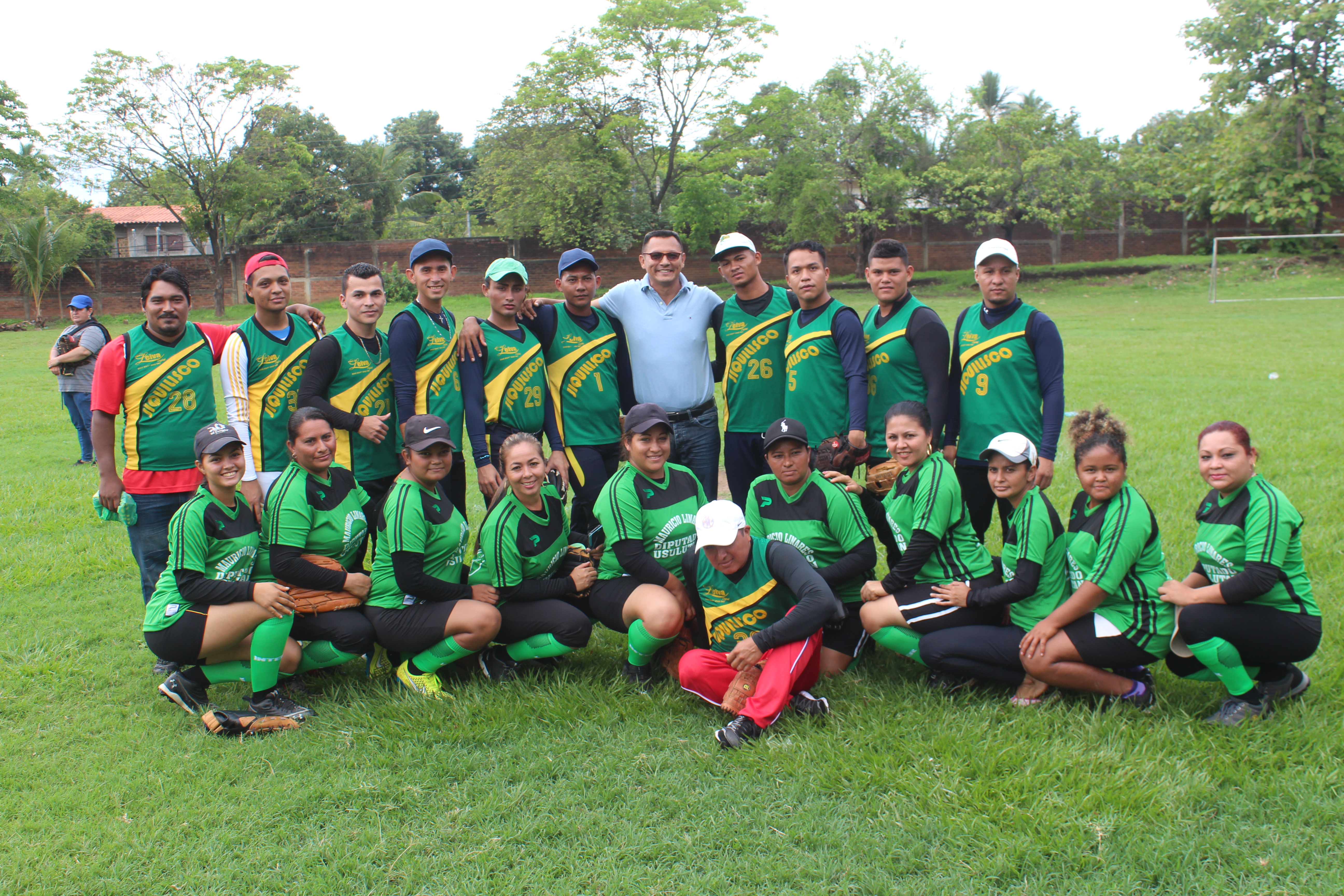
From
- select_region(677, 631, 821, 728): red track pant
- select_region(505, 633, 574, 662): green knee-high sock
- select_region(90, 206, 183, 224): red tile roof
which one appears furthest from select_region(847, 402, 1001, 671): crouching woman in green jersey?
select_region(90, 206, 183, 224): red tile roof

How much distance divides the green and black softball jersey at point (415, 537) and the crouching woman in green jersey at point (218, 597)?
1.44ft

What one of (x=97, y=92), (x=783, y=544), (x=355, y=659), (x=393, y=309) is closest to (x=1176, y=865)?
(x=783, y=544)

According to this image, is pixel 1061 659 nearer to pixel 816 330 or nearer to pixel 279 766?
pixel 816 330

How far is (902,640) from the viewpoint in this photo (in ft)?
13.9

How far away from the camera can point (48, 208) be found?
1423 inches

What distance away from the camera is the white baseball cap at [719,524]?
3.93 meters

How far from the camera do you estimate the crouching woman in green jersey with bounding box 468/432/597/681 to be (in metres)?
4.52

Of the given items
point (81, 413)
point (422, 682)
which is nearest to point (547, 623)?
point (422, 682)

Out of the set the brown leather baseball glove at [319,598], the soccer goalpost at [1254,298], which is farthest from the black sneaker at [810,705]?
the soccer goalpost at [1254,298]

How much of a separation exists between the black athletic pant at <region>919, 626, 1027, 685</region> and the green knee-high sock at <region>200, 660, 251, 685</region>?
3.22 metres

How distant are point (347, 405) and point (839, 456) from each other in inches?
103

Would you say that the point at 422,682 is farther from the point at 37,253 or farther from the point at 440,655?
the point at 37,253

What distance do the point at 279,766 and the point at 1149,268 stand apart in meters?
37.1

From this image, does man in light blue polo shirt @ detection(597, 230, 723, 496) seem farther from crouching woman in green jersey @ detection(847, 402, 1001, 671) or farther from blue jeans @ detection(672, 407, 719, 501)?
crouching woman in green jersey @ detection(847, 402, 1001, 671)
